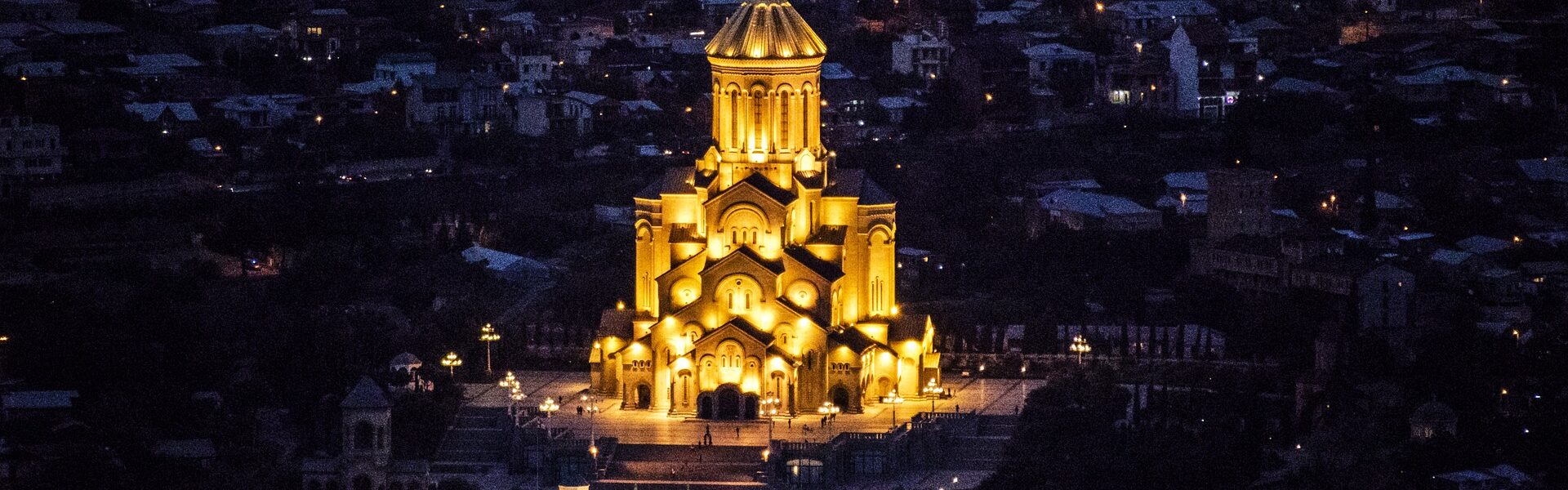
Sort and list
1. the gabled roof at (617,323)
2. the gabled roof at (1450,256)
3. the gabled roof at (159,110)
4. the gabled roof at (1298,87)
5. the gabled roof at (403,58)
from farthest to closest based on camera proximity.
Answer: the gabled roof at (403,58), the gabled roof at (1298,87), the gabled roof at (159,110), the gabled roof at (1450,256), the gabled roof at (617,323)

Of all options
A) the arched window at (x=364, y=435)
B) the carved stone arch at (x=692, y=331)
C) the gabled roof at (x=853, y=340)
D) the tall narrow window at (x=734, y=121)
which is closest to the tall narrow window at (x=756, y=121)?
the tall narrow window at (x=734, y=121)

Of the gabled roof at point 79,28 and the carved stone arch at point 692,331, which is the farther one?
the gabled roof at point 79,28

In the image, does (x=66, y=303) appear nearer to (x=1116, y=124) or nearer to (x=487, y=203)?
(x=487, y=203)

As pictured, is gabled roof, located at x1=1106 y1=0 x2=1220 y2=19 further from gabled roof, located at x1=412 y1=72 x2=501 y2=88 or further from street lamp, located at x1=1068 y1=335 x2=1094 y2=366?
street lamp, located at x1=1068 y1=335 x2=1094 y2=366

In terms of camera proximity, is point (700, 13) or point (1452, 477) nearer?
point (1452, 477)

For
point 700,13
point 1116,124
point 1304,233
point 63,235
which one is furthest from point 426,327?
point 700,13

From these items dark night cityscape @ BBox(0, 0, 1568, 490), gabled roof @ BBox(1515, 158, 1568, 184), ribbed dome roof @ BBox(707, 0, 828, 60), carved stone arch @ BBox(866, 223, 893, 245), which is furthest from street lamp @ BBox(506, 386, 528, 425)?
gabled roof @ BBox(1515, 158, 1568, 184)

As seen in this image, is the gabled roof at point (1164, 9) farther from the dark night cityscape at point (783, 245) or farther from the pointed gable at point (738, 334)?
the pointed gable at point (738, 334)
